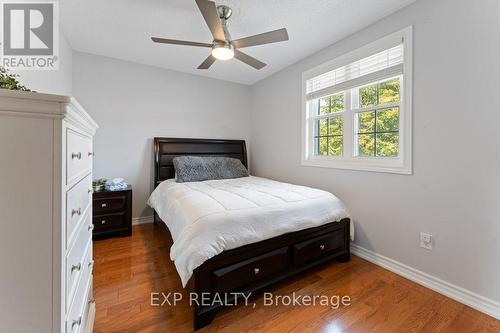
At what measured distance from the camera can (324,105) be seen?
9.82ft

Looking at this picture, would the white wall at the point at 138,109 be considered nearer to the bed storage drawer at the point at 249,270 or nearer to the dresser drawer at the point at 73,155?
the bed storage drawer at the point at 249,270

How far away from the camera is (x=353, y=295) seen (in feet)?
5.85

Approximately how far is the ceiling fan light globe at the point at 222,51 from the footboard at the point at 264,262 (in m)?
1.69

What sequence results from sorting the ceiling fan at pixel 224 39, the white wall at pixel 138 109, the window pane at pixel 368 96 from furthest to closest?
the white wall at pixel 138 109 → the window pane at pixel 368 96 → the ceiling fan at pixel 224 39

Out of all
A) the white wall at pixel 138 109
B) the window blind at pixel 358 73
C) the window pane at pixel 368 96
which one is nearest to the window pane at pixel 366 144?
the window pane at pixel 368 96

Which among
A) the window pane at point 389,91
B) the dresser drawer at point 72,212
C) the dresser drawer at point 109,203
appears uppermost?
the window pane at point 389,91

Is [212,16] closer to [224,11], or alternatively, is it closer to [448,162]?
[224,11]

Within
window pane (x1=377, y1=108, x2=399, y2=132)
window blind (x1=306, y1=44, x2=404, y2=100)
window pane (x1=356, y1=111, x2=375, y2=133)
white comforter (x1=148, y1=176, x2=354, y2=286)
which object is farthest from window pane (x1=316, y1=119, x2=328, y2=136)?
white comforter (x1=148, y1=176, x2=354, y2=286)

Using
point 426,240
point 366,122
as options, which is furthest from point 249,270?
point 366,122

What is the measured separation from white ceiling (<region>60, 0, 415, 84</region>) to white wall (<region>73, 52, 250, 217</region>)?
0.32 metres

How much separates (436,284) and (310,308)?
1122 millimetres

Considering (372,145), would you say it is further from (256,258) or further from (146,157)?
(146,157)

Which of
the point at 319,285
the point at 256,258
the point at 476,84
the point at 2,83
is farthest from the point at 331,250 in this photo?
the point at 2,83

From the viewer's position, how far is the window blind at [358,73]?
2.15 metres
